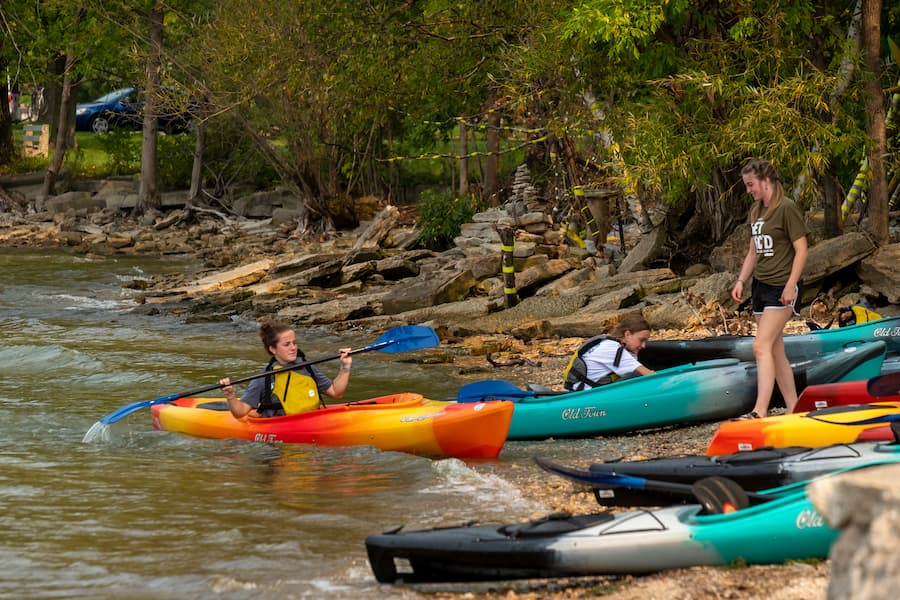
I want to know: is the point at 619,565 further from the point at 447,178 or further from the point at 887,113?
the point at 447,178

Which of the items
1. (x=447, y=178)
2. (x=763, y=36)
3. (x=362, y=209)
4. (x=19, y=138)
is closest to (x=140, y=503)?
(x=763, y=36)

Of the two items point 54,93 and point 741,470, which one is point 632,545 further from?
point 54,93

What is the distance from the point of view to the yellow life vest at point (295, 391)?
791 centimetres

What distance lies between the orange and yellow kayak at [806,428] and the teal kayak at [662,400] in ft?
4.26

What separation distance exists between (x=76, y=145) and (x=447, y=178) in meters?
11.6

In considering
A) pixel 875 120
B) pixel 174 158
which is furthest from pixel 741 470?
pixel 174 158

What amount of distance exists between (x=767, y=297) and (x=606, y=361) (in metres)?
1.40

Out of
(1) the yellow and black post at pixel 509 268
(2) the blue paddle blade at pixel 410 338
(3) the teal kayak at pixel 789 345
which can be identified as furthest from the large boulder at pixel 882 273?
(2) the blue paddle blade at pixel 410 338

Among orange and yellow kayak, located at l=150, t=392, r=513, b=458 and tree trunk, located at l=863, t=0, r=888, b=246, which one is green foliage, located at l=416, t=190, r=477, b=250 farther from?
orange and yellow kayak, located at l=150, t=392, r=513, b=458

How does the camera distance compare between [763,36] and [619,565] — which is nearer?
[619,565]

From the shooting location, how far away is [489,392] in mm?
7770

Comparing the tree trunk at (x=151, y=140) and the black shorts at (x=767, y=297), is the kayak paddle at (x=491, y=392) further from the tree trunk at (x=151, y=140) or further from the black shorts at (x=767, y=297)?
the tree trunk at (x=151, y=140)

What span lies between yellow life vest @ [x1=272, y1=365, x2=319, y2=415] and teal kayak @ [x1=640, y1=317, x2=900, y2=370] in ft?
8.22

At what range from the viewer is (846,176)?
14445 mm
